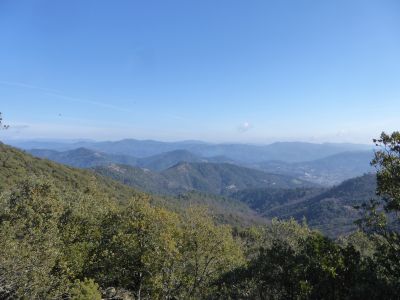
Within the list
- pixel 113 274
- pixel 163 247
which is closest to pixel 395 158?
pixel 163 247

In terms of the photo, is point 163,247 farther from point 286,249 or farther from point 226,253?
point 286,249

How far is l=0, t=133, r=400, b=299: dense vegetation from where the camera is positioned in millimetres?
24766

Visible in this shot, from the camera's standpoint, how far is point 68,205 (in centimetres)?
4294

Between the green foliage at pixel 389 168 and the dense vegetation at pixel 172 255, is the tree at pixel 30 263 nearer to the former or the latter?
the dense vegetation at pixel 172 255

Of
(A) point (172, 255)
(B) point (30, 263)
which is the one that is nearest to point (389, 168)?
(A) point (172, 255)

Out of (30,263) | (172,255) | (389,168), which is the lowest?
(172,255)

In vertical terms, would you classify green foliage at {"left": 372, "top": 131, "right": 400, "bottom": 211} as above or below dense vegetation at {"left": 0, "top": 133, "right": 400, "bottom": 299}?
above

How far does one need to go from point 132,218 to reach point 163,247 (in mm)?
5314

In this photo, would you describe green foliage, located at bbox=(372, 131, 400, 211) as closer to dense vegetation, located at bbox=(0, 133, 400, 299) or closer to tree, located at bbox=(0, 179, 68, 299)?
dense vegetation, located at bbox=(0, 133, 400, 299)

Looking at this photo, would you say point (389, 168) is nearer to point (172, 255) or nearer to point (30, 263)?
point (172, 255)

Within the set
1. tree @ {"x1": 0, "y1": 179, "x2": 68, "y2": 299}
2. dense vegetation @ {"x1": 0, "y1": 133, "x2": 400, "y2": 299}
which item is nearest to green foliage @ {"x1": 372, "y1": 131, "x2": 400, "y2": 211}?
dense vegetation @ {"x1": 0, "y1": 133, "x2": 400, "y2": 299}

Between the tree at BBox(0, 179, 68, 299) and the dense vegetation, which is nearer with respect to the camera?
the dense vegetation

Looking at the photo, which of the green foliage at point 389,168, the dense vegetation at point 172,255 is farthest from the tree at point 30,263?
the green foliage at point 389,168

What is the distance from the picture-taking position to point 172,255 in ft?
114
